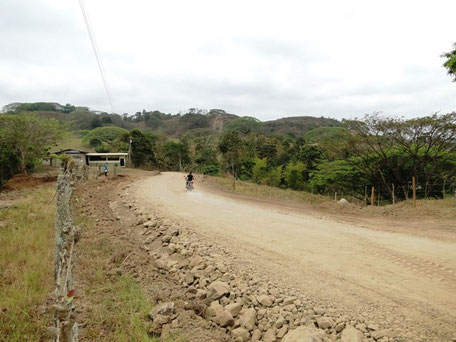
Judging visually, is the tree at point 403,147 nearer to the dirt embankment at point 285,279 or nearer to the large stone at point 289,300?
the dirt embankment at point 285,279

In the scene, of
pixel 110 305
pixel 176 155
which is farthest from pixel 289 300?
pixel 176 155

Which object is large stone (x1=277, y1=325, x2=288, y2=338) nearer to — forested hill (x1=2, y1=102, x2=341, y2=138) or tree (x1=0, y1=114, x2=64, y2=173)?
tree (x1=0, y1=114, x2=64, y2=173)

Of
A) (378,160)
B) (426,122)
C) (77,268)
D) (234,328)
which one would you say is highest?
(426,122)

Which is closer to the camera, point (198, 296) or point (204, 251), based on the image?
point (198, 296)

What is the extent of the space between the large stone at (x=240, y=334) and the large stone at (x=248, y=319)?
104mm

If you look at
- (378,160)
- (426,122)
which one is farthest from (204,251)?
(378,160)

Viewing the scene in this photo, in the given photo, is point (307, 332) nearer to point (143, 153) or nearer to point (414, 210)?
point (414, 210)

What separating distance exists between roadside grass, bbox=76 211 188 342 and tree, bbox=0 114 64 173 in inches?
939

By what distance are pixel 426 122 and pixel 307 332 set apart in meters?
21.1

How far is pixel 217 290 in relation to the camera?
5.16 m

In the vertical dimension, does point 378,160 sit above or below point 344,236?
above

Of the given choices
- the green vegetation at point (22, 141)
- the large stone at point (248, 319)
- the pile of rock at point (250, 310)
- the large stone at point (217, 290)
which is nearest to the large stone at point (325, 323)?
the pile of rock at point (250, 310)

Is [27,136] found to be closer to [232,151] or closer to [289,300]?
[232,151]

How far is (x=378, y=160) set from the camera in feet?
81.2
